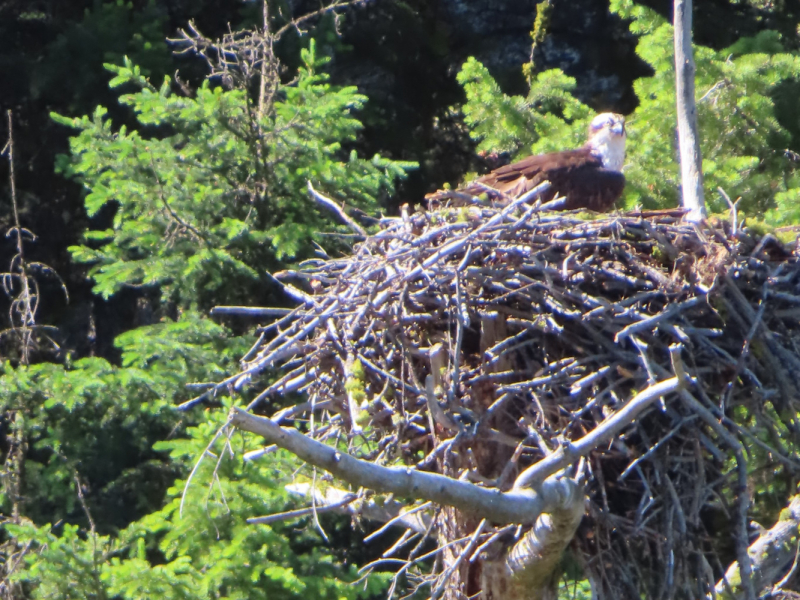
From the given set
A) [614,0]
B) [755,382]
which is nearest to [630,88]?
[614,0]

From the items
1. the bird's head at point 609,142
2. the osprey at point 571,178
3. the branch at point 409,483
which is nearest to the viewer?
the branch at point 409,483

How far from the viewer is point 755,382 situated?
3650 millimetres

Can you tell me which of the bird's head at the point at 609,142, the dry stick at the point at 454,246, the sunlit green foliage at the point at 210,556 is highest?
the bird's head at the point at 609,142

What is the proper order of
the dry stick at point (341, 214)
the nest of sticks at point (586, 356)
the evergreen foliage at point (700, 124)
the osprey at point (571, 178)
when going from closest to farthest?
the nest of sticks at point (586, 356), the dry stick at point (341, 214), the osprey at point (571, 178), the evergreen foliage at point (700, 124)

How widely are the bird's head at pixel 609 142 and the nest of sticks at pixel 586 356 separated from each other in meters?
A: 1.87

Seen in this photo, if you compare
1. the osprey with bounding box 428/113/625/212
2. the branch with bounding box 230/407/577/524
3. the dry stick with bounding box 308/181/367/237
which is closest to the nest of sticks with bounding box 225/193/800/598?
the dry stick with bounding box 308/181/367/237

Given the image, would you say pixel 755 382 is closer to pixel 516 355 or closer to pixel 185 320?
pixel 516 355

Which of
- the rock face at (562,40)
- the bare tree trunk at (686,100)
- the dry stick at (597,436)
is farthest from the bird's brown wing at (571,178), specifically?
the rock face at (562,40)

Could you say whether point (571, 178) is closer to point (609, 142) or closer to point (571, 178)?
point (571, 178)

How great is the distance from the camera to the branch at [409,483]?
2498 mm

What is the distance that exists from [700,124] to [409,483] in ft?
16.0

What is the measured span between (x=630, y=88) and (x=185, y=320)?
18.9 feet

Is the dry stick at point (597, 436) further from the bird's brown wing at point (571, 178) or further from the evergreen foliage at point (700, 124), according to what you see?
the evergreen foliage at point (700, 124)

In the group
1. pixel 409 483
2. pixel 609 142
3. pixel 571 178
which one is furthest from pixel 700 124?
pixel 409 483
